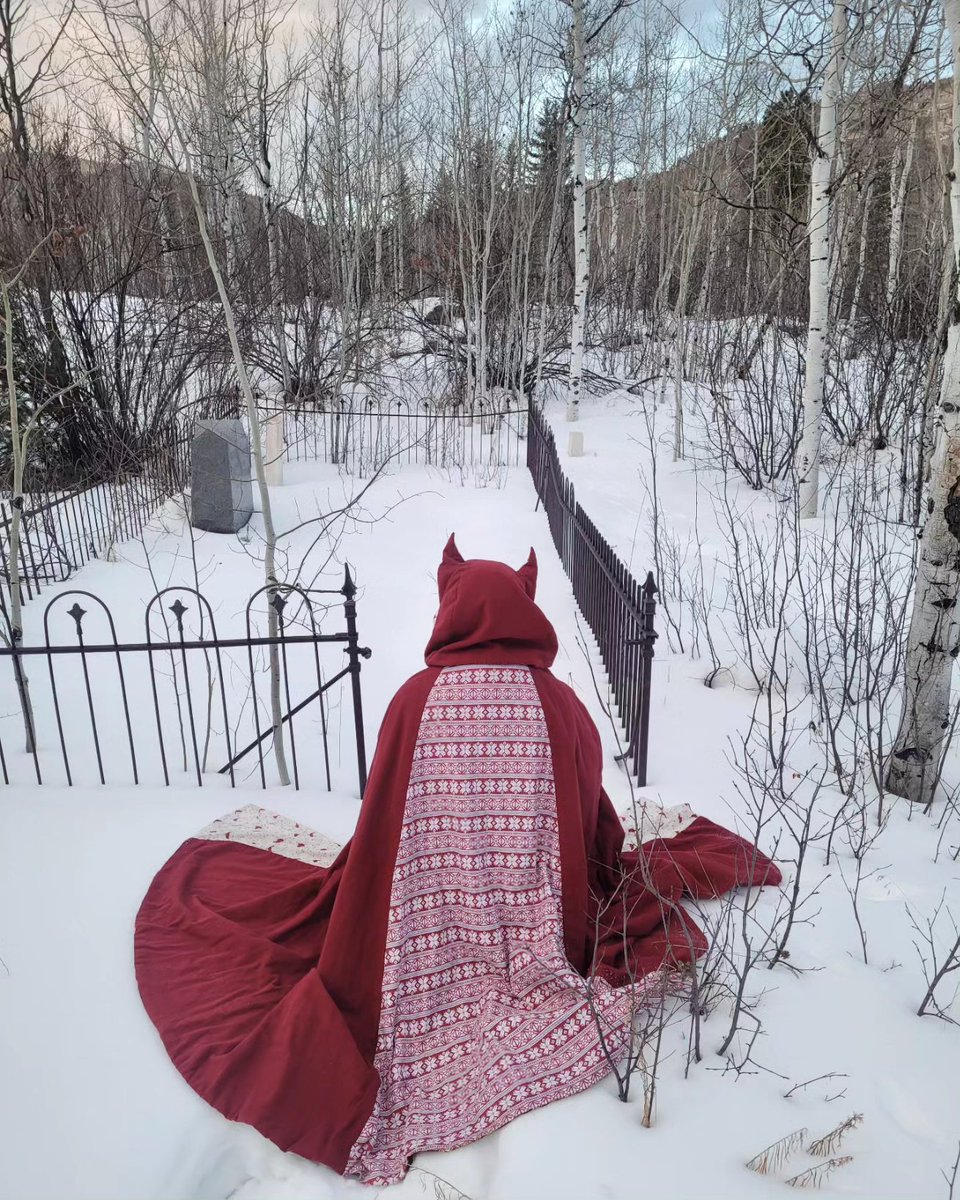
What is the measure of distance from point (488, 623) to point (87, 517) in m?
7.85

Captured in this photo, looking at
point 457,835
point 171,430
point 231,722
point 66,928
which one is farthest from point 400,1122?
point 171,430

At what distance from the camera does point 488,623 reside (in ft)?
8.71

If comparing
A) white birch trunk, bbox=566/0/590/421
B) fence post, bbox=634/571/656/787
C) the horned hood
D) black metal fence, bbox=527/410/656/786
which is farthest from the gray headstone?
the horned hood

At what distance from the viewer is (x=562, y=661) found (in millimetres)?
5949

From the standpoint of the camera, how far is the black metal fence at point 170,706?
4.26m

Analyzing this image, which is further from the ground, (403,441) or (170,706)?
(403,441)

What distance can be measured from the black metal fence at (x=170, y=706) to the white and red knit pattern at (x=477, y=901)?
140 cm

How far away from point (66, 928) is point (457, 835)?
1.68m

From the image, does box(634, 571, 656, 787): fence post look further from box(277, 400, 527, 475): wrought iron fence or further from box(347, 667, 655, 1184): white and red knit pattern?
box(277, 400, 527, 475): wrought iron fence

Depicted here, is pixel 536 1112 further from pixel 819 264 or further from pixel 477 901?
pixel 819 264

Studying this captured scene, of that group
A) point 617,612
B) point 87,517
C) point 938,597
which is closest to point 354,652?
point 617,612

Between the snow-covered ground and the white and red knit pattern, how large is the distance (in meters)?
0.29

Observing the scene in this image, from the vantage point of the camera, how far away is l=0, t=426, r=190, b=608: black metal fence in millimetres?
7832

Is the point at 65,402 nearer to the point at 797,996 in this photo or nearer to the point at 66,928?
the point at 66,928
